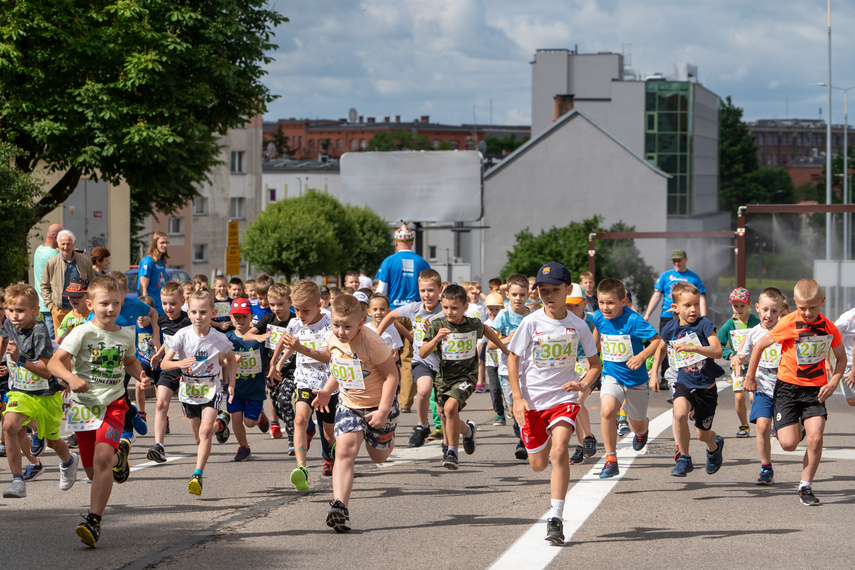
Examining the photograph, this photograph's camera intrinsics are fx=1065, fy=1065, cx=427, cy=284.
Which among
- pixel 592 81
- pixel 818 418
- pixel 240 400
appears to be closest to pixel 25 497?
pixel 240 400

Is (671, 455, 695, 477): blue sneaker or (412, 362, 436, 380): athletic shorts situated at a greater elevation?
(412, 362, 436, 380): athletic shorts

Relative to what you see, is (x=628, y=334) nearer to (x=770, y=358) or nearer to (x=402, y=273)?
(x=770, y=358)

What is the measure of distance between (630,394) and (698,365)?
0.68 metres

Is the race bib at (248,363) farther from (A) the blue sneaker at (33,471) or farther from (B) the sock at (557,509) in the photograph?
(B) the sock at (557,509)

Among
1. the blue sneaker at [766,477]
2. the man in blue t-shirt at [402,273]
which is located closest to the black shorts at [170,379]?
the man in blue t-shirt at [402,273]

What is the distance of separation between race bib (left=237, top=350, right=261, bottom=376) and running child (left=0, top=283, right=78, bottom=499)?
2030 mm

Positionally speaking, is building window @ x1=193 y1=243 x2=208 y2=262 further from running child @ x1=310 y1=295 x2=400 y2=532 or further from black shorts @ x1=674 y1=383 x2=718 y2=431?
running child @ x1=310 y1=295 x2=400 y2=532

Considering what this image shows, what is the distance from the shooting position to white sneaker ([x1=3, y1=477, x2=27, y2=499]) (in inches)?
312

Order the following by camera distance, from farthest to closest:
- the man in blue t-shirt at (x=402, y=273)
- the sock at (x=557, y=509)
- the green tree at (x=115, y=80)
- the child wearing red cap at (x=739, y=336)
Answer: the green tree at (x=115, y=80)
the man in blue t-shirt at (x=402, y=273)
the child wearing red cap at (x=739, y=336)
the sock at (x=557, y=509)

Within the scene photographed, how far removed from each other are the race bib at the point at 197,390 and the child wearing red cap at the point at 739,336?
5511 mm

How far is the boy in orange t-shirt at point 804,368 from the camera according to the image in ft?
26.3

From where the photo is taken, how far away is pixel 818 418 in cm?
797

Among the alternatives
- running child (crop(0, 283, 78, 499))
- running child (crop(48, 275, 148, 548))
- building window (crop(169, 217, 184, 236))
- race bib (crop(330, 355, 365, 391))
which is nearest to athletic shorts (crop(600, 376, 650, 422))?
race bib (crop(330, 355, 365, 391))

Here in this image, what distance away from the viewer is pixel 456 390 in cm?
950
